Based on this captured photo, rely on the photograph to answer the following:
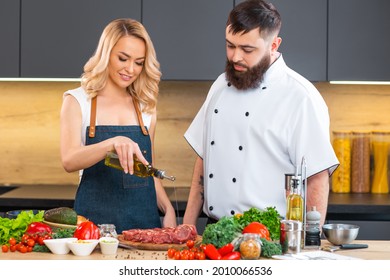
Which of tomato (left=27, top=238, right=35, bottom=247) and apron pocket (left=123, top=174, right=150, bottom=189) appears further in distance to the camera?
apron pocket (left=123, top=174, right=150, bottom=189)

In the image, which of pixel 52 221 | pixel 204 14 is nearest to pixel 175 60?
pixel 204 14

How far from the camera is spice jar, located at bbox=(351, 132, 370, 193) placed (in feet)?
16.3

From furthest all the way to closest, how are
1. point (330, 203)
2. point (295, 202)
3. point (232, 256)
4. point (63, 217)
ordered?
point (330, 203)
point (63, 217)
point (295, 202)
point (232, 256)

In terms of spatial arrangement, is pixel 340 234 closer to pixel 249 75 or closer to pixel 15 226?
pixel 249 75

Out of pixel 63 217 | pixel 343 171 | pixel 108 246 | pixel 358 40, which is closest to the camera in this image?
pixel 108 246

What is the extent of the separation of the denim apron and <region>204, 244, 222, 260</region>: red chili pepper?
1055mm

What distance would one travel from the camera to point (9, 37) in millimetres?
4820

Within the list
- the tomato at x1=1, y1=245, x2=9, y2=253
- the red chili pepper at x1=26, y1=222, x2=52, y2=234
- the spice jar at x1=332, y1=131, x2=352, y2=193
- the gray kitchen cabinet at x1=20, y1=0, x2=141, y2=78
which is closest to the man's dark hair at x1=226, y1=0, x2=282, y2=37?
the red chili pepper at x1=26, y1=222, x2=52, y2=234

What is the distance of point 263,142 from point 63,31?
1893mm

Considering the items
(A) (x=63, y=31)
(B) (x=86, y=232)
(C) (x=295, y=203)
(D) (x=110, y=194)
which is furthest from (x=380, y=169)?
(B) (x=86, y=232)

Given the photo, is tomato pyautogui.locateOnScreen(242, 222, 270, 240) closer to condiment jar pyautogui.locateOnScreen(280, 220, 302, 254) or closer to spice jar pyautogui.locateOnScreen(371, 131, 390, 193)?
condiment jar pyautogui.locateOnScreen(280, 220, 302, 254)
